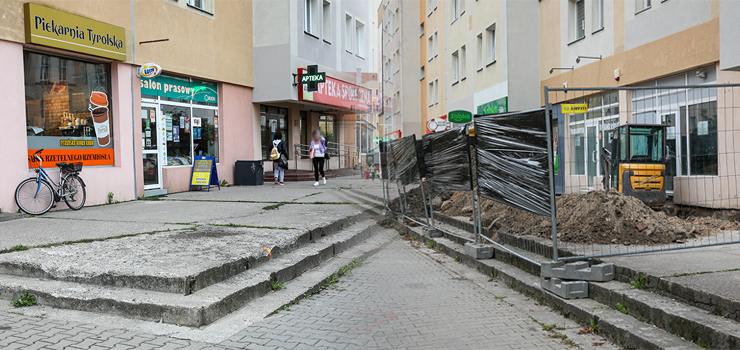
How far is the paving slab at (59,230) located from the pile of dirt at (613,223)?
5155 millimetres

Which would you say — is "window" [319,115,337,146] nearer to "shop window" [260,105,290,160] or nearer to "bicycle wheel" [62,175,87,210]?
"shop window" [260,105,290,160]

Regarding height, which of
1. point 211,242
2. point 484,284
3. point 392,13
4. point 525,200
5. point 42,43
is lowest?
point 484,284

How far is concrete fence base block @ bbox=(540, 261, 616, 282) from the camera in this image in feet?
15.4

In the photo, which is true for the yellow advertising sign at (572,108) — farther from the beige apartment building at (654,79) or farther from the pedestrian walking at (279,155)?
the pedestrian walking at (279,155)

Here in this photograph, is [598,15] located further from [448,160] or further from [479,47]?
[448,160]

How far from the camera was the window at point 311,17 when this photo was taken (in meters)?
21.6

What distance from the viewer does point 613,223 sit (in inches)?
243

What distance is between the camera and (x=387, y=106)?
48.6 metres

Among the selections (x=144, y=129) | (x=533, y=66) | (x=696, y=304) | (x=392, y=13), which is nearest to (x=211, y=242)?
(x=696, y=304)

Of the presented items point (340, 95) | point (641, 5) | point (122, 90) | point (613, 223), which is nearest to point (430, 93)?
point (340, 95)

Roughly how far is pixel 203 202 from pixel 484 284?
25.9 feet

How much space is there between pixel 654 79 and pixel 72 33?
43.3 feet

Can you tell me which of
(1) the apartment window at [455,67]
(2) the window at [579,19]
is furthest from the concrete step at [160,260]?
(1) the apartment window at [455,67]

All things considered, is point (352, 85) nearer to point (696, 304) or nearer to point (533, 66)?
point (533, 66)
